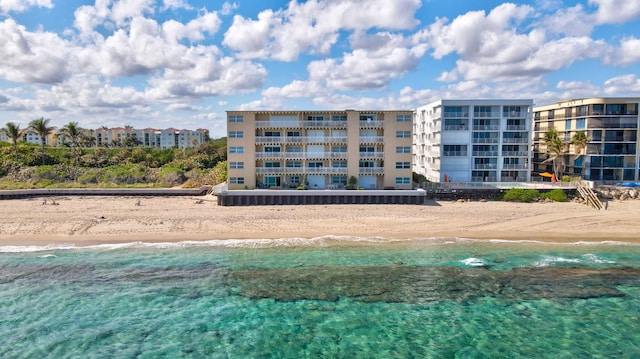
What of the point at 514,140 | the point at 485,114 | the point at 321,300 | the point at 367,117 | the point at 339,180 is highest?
the point at 485,114

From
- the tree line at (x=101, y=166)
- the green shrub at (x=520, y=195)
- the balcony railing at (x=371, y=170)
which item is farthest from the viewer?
the tree line at (x=101, y=166)

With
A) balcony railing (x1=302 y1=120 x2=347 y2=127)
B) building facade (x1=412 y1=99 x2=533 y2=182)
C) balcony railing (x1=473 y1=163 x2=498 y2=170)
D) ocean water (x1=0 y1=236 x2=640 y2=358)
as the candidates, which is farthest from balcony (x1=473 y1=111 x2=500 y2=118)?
ocean water (x1=0 y1=236 x2=640 y2=358)

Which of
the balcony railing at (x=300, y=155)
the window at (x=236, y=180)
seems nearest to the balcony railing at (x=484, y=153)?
the balcony railing at (x=300, y=155)

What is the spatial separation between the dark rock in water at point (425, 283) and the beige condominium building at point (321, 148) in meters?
22.9

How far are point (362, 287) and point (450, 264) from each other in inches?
298

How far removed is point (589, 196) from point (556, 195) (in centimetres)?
316

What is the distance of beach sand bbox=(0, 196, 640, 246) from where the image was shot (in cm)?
3656

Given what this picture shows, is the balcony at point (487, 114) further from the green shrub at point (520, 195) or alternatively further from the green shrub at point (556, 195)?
the green shrub at point (556, 195)

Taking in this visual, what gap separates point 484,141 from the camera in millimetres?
58531

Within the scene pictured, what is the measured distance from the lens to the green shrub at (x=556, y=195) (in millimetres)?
48438

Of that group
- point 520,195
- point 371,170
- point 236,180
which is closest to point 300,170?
point 236,180

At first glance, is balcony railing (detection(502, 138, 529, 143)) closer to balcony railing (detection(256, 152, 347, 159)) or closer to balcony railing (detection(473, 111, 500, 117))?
balcony railing (detection(473, 111, 500, 117))

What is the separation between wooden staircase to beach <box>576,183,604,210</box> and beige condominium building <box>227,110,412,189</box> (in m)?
18.9

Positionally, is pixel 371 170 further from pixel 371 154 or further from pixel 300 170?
pixel 300 170
